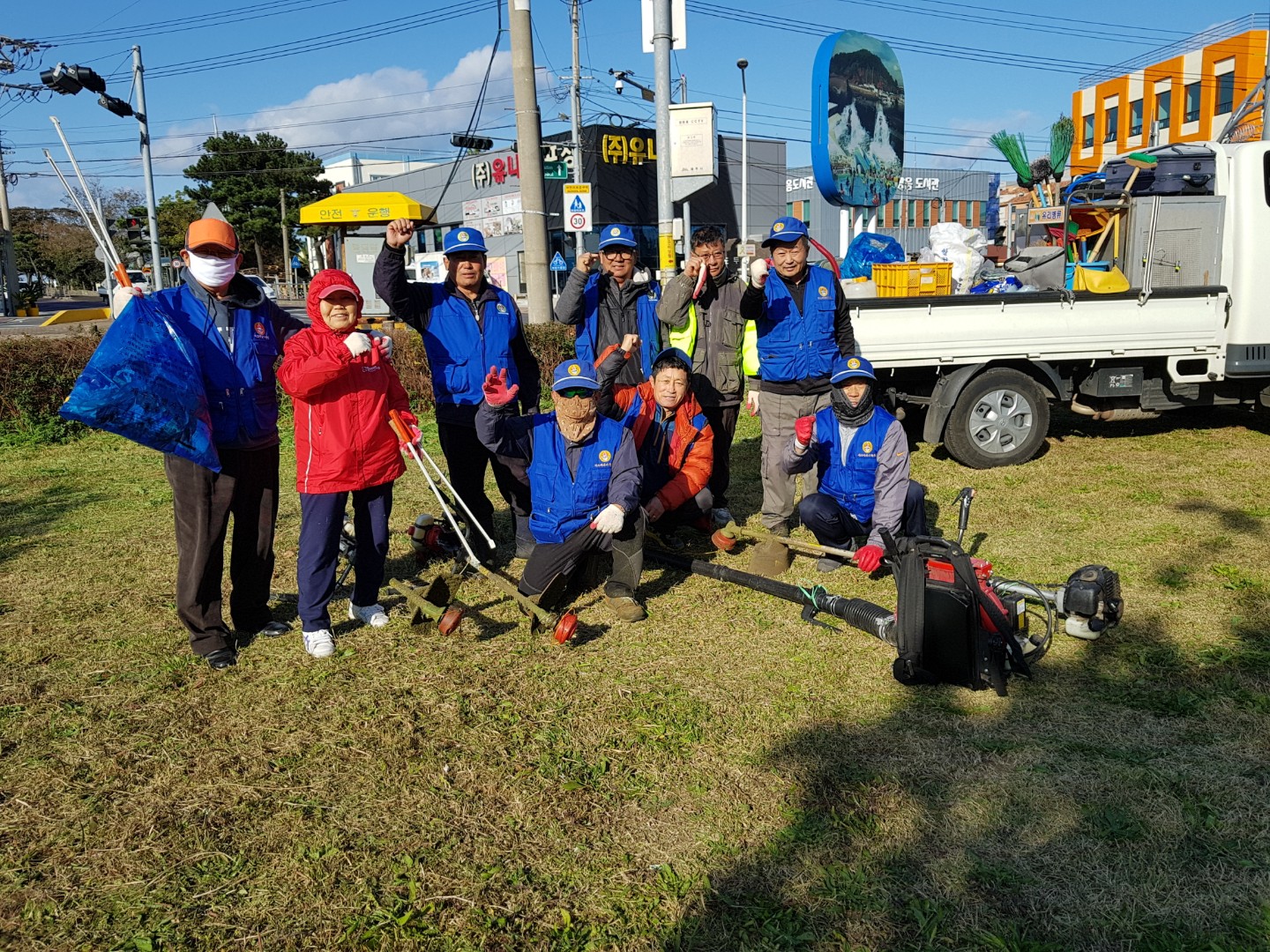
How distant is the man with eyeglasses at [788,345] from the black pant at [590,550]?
1006mm

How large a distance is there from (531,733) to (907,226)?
203 feet

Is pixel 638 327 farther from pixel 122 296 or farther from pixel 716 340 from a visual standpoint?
pixel 122 296

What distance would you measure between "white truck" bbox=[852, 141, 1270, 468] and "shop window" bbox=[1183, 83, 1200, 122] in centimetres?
3484

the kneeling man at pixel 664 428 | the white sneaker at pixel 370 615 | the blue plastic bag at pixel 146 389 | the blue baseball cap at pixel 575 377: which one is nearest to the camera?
the blue plastic bag at pixel 146 389

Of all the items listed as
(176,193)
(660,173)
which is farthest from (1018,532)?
(176,193)

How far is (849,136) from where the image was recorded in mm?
13680

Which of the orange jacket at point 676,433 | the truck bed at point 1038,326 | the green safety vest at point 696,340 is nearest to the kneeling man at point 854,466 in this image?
the orange jacket at point 676,433

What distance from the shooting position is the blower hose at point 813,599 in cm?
429

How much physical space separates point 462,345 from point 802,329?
2.06m

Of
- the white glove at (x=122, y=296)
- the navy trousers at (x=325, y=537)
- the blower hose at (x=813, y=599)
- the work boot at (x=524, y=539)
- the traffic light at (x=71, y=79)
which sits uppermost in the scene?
the traffic light at (x=71, y=79)

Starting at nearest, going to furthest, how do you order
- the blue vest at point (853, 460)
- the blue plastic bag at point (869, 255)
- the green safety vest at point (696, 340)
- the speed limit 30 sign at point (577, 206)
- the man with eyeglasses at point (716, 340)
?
the blue vest at point (853, 460)
the man with eyeglasses at point (716, 340)
the green safety vest at point (696, 340)
the blue plastic bag at point (869, 255)
the speed limit 30 sign at point (577, 206)

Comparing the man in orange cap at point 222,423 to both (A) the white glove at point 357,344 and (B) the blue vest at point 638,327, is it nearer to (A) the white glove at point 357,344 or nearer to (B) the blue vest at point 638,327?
(A) the white glove at point 357,344

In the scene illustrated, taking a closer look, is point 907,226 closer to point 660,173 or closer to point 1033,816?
point 660,173

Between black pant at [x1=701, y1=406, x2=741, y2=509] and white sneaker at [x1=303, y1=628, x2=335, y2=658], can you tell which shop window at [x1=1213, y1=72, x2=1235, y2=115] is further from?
white sneaker at [x1=303, y1=628, x2=335, y2=658]
